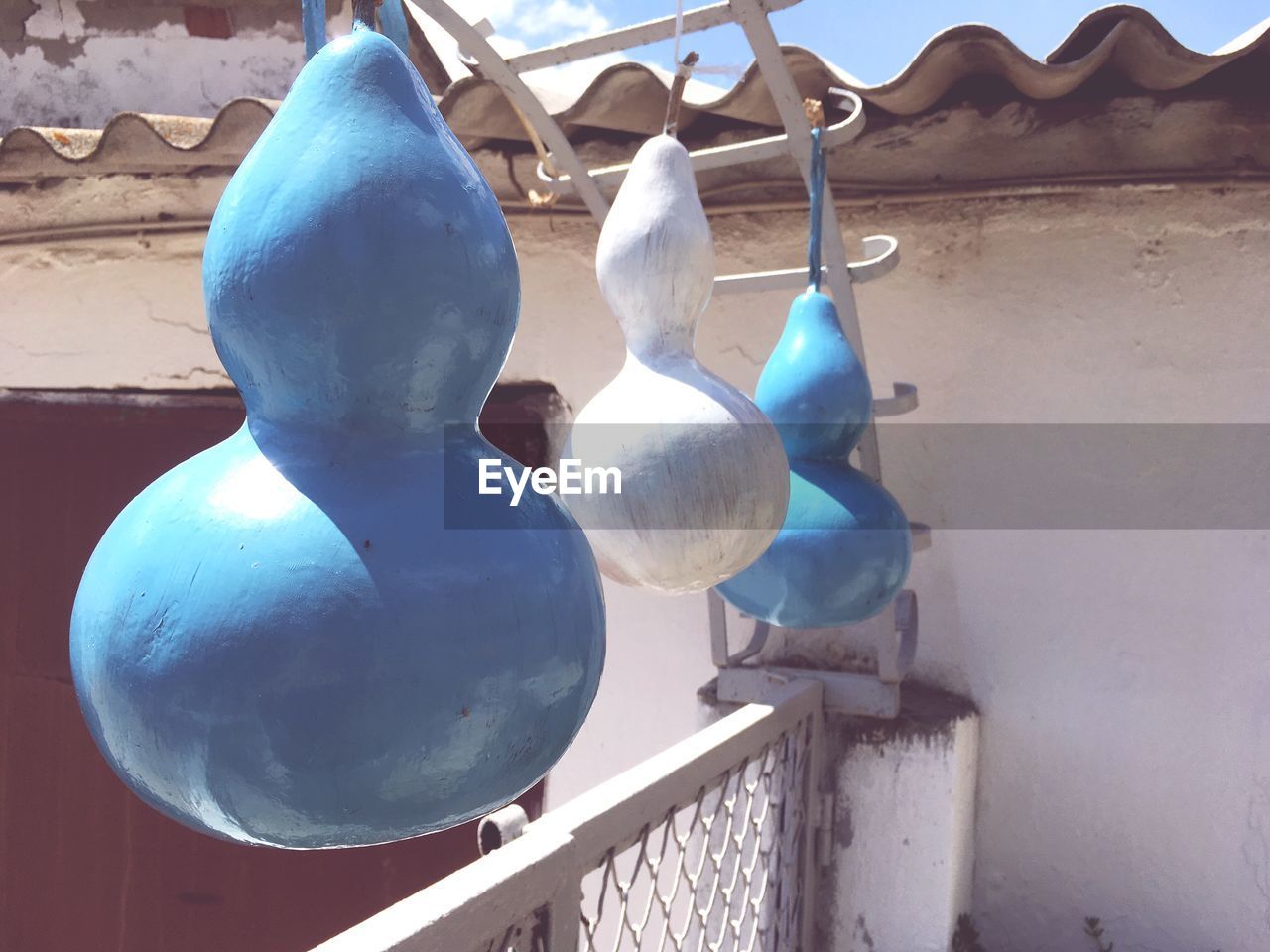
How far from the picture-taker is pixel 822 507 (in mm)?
1269

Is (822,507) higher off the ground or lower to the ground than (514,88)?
lower

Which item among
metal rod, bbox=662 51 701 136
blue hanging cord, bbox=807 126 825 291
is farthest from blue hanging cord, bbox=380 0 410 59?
blue hanging cord, bbox=807 126 825 291

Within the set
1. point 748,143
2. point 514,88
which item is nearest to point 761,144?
point 748,143

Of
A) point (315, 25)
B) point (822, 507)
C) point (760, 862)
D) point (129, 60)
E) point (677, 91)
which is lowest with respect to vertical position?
point (760, 862)

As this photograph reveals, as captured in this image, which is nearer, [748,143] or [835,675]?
[748,143]

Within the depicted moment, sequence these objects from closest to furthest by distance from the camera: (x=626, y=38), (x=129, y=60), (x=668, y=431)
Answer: (x=668, y=431) → (x=626, y=38) → (x=129, y=60)

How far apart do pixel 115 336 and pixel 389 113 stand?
2.51 m

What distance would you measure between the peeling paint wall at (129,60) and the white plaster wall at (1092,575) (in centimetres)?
179

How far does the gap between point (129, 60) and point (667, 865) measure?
Result: 290cm

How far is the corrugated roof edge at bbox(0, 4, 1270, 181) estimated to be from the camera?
159 centimetres

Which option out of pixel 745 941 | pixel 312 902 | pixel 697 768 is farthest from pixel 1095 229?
pixel 312 902

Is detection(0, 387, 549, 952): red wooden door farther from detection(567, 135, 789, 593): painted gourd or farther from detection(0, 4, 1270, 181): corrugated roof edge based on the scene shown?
detection(567, 135, 789, 593): painted gourd

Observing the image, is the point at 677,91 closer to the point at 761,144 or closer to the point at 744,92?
the point at 761,144

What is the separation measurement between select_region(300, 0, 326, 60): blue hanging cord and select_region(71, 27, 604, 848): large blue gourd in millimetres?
44
